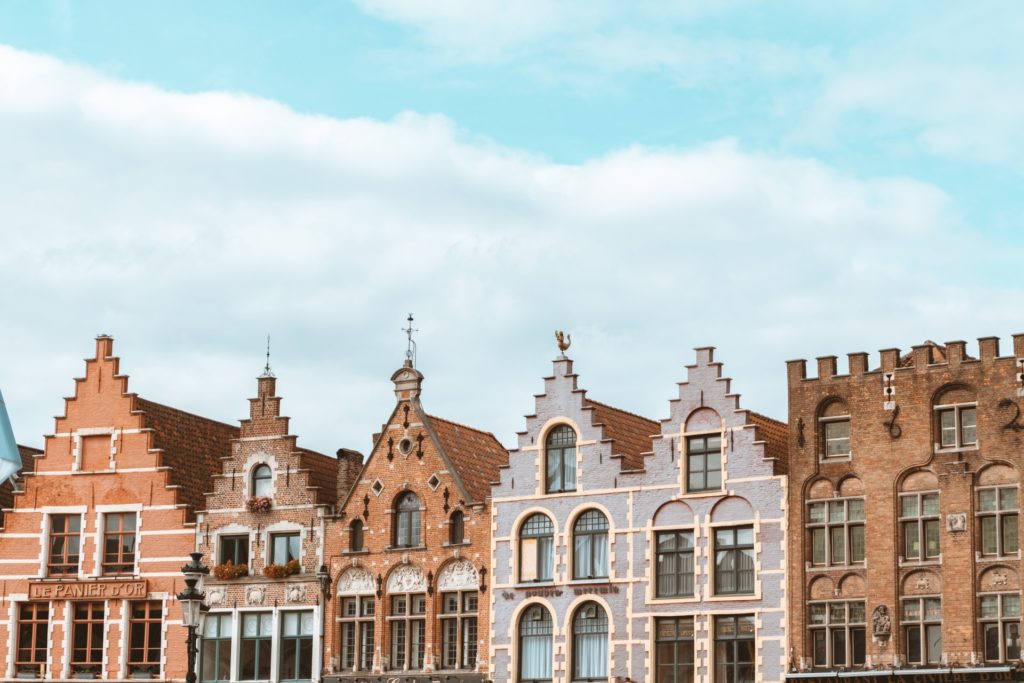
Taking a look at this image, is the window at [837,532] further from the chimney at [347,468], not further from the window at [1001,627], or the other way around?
the chimney at [347,468]

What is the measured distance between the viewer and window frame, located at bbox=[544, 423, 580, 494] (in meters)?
47.8

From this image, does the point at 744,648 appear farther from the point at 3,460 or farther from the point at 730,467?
the point at 3,460

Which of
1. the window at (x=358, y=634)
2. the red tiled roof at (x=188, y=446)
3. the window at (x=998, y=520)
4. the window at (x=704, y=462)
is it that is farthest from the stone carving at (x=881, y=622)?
the red tiled roof at (x=188, y=446)

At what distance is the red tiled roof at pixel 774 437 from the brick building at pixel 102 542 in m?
15.5

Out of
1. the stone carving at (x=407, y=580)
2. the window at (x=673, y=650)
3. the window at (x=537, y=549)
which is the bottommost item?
the window at (x=673, y=650)

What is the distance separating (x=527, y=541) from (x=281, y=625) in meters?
7.19

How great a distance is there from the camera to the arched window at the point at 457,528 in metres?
48.8

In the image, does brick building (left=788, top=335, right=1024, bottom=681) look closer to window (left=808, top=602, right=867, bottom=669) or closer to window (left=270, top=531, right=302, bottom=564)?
window (left=808, top=602, right=867, bottom=669)

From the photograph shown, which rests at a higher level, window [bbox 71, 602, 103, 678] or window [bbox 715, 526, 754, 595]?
window [bbox 715, 526, 754, 595]

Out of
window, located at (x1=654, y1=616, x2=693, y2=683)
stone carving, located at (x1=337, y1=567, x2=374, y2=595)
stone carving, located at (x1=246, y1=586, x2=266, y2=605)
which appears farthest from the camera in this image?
stone carving, located at (x1=246, y1=586, x2=266, y2=605)

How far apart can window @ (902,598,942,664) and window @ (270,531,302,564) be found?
16.4 metres

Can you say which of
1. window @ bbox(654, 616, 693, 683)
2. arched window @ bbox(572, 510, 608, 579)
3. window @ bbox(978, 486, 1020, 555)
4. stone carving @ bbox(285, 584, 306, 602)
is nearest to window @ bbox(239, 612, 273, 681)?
stone carving @ bbox(285, 584, 306, 602)

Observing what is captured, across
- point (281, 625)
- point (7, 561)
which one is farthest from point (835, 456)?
point (7, 561)

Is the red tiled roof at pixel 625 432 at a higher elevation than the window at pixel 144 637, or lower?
higher
